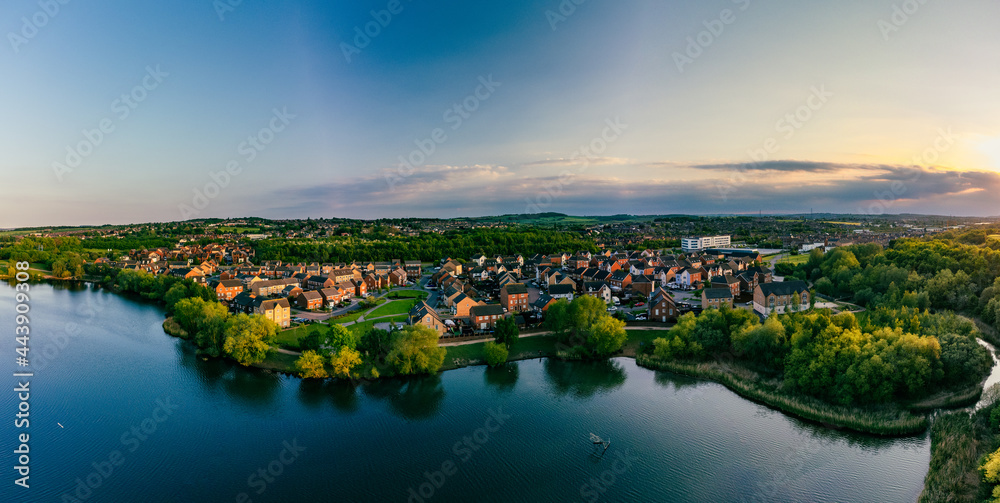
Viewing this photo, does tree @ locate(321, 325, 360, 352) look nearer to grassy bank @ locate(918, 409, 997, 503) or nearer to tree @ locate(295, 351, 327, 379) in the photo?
tree @ locate(295, 351, 327, 379)

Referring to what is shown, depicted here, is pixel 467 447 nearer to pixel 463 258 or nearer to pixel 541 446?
pixel 541 446

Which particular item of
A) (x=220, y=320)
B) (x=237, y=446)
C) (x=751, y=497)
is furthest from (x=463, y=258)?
(x=751, y=497)

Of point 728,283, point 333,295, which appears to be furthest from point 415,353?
point 728,283

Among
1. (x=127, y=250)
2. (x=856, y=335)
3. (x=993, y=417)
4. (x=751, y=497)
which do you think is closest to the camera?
(x=751, y=497)

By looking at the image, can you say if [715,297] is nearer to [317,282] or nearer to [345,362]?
[345,362]

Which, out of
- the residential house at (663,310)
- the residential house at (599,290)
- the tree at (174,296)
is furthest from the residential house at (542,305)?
the tree at (174,296)

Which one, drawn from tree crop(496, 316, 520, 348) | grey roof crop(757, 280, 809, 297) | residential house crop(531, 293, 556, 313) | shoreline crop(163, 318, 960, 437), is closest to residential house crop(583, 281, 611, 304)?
residential house crop(531, 293, 556, 313)
